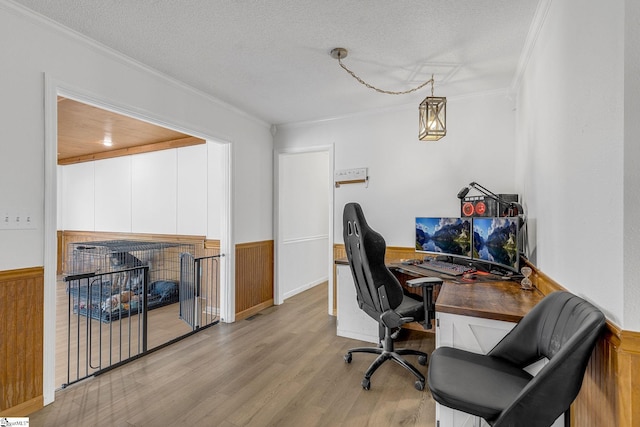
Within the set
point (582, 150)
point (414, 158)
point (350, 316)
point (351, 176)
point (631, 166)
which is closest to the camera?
point (631, 166)

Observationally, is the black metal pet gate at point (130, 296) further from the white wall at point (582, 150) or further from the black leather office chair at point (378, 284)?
the white wall at point (582, 150)

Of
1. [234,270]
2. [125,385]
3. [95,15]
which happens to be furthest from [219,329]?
[95,15]

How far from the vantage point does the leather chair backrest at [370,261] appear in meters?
2.15

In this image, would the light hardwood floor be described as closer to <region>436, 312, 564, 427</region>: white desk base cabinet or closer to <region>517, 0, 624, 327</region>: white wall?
<region>436, 312, 564, 427</region>: white desk base cabinet

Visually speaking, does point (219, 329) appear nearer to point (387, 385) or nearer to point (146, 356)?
point (146, 356)

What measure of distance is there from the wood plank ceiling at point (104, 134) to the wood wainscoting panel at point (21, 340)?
6.72ft

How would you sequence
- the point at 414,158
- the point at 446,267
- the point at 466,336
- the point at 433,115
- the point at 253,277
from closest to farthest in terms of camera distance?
the point at 466,336 → the point at 433,115 → the point at 446,267 → the point at 414,158 → the point at 253,277

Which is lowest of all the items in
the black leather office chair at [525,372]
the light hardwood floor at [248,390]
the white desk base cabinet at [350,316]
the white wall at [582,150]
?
the light hardwood floor at [248,390]

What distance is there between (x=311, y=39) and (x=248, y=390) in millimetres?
2556

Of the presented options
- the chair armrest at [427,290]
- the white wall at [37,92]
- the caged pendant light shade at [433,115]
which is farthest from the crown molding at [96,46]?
the chair armrest at [427,290]

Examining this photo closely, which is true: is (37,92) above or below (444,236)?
above

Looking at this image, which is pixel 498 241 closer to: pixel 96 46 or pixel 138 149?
pixel 96 46

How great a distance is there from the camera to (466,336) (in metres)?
1.56

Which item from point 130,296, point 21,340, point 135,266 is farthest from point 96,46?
point 135,266
